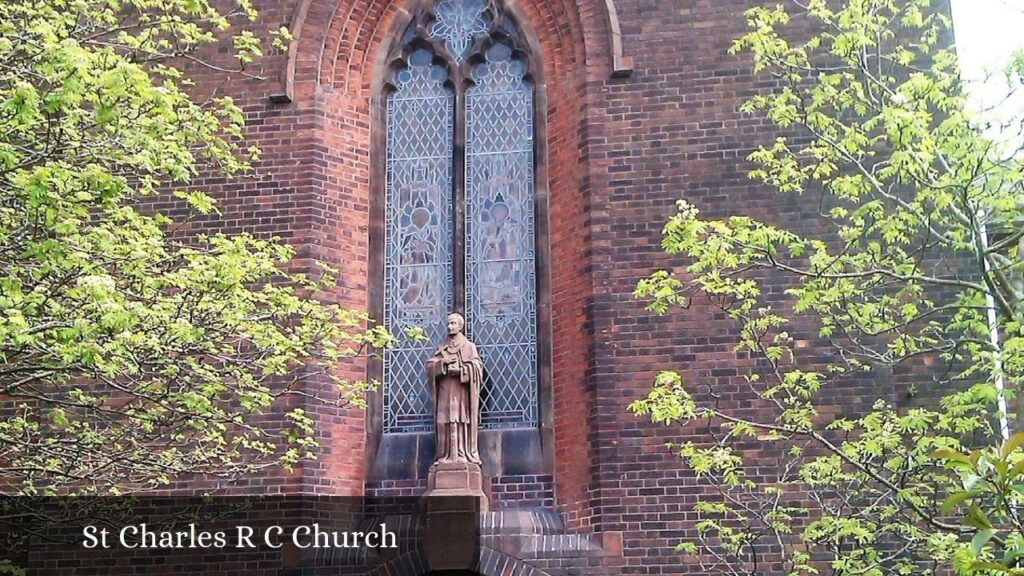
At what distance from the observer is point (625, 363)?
1095cm

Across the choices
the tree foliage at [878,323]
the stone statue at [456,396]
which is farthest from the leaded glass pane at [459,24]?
the tree foliage at [878,323]

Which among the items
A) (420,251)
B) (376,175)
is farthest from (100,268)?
(376,175)

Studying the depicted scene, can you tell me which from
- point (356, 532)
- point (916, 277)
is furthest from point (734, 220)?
point (356, 532)

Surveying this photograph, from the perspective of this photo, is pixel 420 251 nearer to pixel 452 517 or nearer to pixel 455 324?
pixel 455 324

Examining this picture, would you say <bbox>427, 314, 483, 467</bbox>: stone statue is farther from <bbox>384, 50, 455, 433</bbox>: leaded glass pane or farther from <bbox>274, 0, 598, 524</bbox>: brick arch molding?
<bbox>274, 0, 598, 524</bbox>: brick arch molding

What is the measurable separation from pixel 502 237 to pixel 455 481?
8.02 ft

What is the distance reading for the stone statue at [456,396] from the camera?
424 inches

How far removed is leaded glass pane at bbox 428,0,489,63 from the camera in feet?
41.4

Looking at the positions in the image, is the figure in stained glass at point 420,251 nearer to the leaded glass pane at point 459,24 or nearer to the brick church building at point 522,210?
the brick church building at point 522,210

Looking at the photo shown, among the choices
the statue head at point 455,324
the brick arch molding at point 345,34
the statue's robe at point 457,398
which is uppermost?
the brick arch molding at point 345,34

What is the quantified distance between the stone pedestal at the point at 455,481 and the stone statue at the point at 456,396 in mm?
63

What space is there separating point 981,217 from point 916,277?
918 mm

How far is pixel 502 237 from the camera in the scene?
1203cm

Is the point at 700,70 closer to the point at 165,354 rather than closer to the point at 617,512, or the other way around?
the point at 617,512
